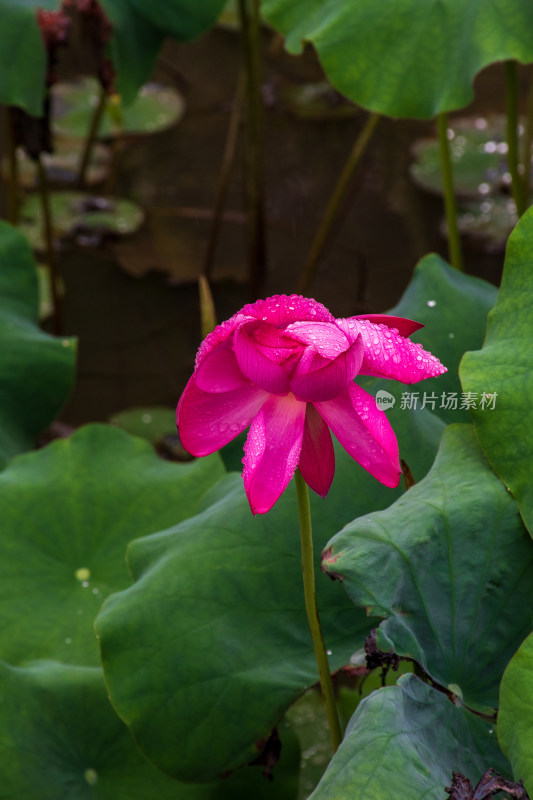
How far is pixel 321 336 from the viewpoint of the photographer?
21.2 inches

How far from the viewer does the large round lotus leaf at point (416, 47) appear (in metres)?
1.25

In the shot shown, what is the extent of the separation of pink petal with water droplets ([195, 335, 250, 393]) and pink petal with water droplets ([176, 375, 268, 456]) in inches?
0.4

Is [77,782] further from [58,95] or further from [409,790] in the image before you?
[58,95]

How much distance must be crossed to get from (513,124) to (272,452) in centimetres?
113

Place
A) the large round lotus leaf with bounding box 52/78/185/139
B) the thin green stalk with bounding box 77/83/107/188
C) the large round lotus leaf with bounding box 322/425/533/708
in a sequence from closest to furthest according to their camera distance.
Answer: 1. the large round lotus leaf with bounding box 322/425/533/708
2. the thin green stalk with bounding box 77/83/107/188
3. the large round lotus leaf with bounding box 52/78/185/139

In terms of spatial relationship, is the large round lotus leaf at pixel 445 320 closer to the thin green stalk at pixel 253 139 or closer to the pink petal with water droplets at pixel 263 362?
the pink petal with water droplets at pixel 263 362

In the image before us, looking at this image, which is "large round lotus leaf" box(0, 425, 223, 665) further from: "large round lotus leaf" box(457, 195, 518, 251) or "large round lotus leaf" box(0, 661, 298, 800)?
"large round lotus leaf" box(457, 195, 518, 251)

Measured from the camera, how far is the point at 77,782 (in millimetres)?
948

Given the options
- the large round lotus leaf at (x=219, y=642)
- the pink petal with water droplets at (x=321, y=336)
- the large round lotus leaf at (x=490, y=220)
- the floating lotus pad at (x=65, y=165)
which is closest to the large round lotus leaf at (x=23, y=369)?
the large round lotus leaf at (x=219, y=642)

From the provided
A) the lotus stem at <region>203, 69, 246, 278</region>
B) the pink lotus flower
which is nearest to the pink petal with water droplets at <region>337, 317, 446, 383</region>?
the pink lotus flower

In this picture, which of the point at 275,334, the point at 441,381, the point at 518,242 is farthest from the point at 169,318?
the point at 275,334

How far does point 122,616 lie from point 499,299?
50 cm

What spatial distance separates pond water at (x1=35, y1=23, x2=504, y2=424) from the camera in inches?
89.7

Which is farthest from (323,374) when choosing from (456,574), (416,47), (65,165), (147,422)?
(65,165)
